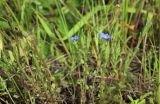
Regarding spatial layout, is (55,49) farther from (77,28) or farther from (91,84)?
(91,84)

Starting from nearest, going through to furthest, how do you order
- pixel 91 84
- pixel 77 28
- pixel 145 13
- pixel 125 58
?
pixel 91 84, pixel 125 58, pixel 77 28, pixel 145 13

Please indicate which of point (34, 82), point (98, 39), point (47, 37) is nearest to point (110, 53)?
point (98, 39)

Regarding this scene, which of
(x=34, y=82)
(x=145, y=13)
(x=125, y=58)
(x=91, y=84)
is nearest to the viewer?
(x=34, y=82)

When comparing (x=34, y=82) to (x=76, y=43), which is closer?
(x=34, y=82)

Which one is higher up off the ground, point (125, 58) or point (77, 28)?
point (77, 28)

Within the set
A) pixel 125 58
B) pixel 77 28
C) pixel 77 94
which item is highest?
pixel 77 28

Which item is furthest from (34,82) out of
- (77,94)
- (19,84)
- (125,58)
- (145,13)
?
(145,13)

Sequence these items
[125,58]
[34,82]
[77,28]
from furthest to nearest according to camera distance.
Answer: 1. [77,28]
2. [125,58]
3. [34,82]

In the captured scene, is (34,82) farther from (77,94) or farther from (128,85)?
(128,85)

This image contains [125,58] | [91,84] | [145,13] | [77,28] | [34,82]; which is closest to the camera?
[34,82]
